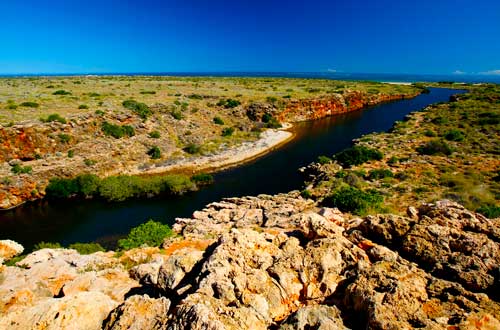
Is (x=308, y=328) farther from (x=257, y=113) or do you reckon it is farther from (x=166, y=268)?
(x=257, y=113)

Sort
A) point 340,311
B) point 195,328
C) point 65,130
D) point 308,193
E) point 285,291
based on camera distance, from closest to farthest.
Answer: point 195,328 → point 340,311 → point 285,291 → point 308,193 → point 65,130

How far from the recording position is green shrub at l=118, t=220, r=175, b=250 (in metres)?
19.5

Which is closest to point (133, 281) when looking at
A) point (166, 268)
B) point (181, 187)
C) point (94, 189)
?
point (166, 268)

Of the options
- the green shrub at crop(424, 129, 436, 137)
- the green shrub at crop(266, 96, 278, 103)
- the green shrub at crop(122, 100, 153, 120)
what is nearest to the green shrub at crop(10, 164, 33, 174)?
the green shrub at crop(122, 100, 153, 120)

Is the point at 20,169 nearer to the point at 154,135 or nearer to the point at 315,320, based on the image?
the point at 154,135

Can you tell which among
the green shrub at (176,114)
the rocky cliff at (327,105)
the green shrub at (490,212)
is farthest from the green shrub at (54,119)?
the green shrub at (490,212)

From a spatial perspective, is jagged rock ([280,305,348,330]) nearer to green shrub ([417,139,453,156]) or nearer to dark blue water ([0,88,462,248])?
dark blue water ([0,88,462,248])

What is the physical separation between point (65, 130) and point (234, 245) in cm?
3677

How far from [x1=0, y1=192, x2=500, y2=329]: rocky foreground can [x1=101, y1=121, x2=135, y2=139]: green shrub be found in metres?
31.7

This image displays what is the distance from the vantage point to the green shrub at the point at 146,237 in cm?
1950

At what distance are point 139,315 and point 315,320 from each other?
397 cm

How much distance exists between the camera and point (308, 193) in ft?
94.3

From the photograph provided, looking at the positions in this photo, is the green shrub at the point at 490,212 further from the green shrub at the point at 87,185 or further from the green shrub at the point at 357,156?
the green shrub at the point at 87,185

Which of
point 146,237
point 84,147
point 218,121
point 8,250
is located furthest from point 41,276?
point 218,121
